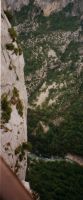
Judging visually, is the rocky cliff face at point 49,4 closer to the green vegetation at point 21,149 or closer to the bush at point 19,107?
the bush at point 19,107

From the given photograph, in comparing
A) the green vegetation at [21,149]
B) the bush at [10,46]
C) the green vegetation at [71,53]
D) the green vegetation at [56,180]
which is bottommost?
the green vegetation at [56,180]

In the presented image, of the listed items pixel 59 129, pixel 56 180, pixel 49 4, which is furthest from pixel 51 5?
pixel 56 180

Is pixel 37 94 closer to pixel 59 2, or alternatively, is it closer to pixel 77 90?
pixel 77 90

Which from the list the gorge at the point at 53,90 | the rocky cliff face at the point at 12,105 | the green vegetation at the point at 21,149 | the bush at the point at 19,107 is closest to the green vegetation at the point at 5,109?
the rocky cliff face at the point at 12,105

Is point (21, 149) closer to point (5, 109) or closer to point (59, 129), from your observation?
point (5, 109)

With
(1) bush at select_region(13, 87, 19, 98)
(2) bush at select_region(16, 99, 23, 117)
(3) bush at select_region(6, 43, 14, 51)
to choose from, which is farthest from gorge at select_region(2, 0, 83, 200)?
(1) bush at select_region(13, 87, 19, 98)

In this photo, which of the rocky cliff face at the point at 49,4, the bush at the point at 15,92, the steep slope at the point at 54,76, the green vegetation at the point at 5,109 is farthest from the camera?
the rocky cliff face at the point at 49,4
